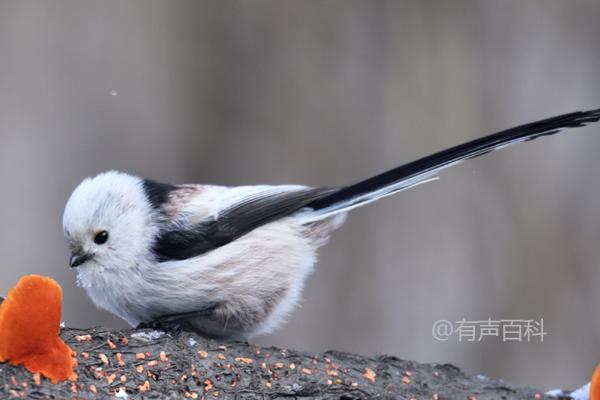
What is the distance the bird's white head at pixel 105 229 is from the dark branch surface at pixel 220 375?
361mm

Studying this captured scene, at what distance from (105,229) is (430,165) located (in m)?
1.27

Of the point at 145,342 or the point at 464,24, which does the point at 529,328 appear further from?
the point at 145,342

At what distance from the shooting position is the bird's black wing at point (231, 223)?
3391 mm

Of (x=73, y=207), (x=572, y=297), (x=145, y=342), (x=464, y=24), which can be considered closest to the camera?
(x=145, y=342)

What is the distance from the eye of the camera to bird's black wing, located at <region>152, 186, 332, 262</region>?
3.39 m

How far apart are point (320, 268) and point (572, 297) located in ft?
5.65

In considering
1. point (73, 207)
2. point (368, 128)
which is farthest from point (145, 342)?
point (368, 128)

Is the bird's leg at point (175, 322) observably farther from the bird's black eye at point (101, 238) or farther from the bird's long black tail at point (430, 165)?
the bird's long black tail at point (430, 165)

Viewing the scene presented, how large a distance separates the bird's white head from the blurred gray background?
2.54 meters

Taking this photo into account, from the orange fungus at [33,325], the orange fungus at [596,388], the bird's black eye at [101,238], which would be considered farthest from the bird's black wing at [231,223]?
the orange fungus at [596,388]

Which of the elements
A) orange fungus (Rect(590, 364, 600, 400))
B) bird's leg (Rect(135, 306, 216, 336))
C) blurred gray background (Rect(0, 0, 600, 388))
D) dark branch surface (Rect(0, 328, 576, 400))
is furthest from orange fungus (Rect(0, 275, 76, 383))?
blurred gray background (Rect(0, 0, 600, 388))

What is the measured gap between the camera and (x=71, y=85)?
6098 mm

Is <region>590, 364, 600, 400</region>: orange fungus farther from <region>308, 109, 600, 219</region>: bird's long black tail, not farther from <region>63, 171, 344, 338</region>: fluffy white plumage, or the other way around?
<region>63, 171, 344, 338</region>: fluffy white plumage

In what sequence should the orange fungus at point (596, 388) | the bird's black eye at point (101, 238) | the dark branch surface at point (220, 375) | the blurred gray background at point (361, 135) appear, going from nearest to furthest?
the dark branch surface at point (220, 375)
the orange fungus at point (596, 388)
the bird's black eye at point (101, 238)
the blurred gray background at point (361, 135)
